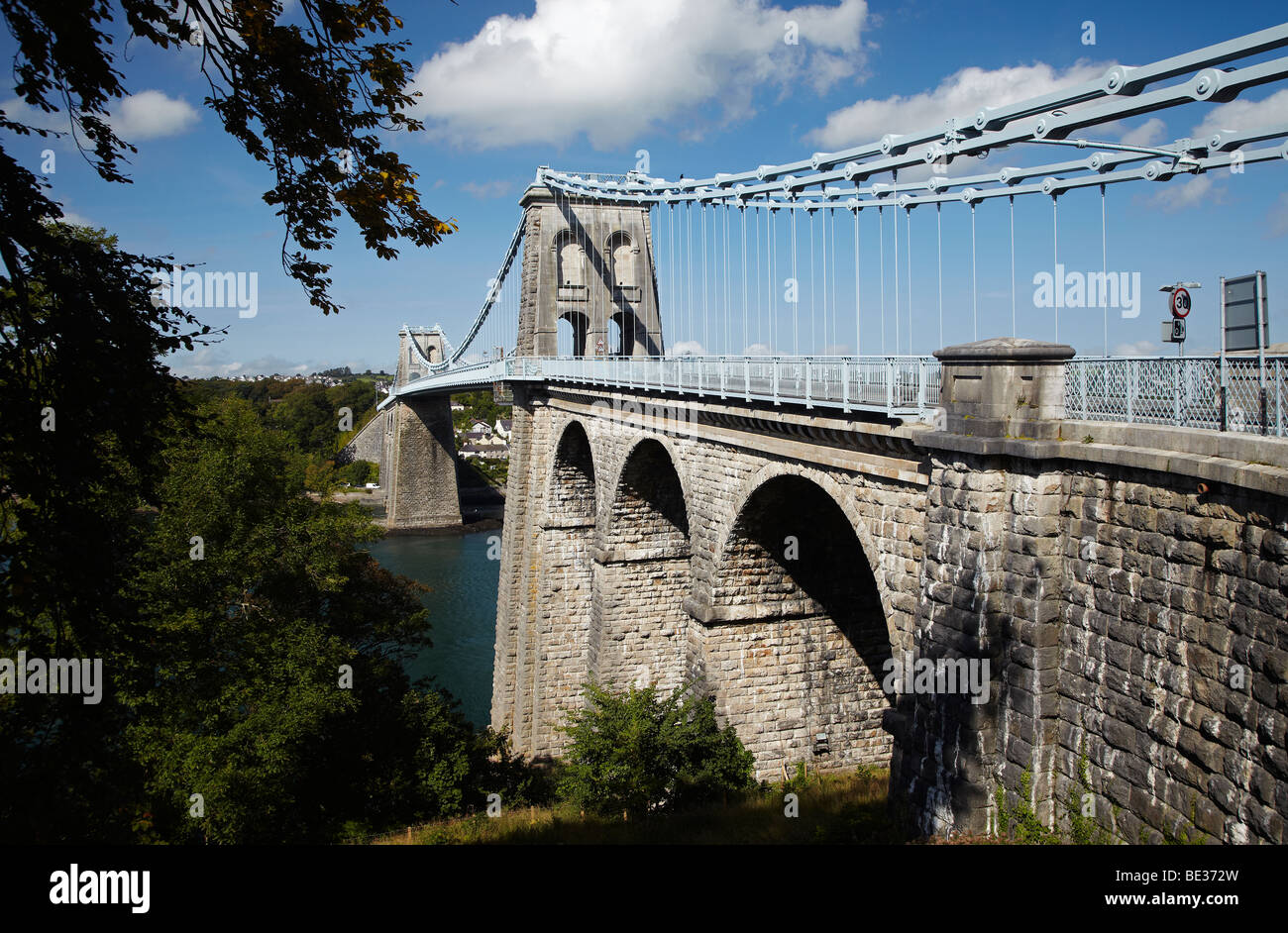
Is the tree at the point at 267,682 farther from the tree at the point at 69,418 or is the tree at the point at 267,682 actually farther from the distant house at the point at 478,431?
the distant house at the point at 478,431

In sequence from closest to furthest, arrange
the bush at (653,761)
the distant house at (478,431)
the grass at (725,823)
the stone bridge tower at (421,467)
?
the grass at (725,823)
the bush at (653,761)
the stone bridge tower at (421,467)
the distant house at (478,431)

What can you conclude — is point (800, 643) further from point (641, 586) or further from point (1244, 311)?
point (1244, 311)

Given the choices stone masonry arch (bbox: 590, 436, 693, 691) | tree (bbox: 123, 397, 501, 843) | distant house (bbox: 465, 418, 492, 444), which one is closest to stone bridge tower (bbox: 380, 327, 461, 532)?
distant house (bbox: 465, 418, 492, 444)

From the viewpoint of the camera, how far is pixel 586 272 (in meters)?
25.9

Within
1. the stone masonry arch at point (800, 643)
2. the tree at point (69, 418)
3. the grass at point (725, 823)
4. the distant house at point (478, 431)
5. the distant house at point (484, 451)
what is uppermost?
the distant house at point (478, 431)

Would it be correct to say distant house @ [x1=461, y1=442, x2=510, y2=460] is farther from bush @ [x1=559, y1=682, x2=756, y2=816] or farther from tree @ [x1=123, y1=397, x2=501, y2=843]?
bush @ [x1=559, y1=682, x2=756, y2=816]

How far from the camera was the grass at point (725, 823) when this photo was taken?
32.8 ft

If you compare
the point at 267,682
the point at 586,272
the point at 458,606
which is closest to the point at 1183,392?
the point at 267,682

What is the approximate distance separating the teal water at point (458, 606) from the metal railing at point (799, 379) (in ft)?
27.5

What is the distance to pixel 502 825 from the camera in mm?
12477

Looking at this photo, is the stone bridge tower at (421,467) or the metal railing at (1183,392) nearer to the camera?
the metal railing at (1183,392)

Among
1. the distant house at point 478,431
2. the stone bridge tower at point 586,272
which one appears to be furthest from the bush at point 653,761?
the distant house at point 478,431

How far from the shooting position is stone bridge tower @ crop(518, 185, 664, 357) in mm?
25250
